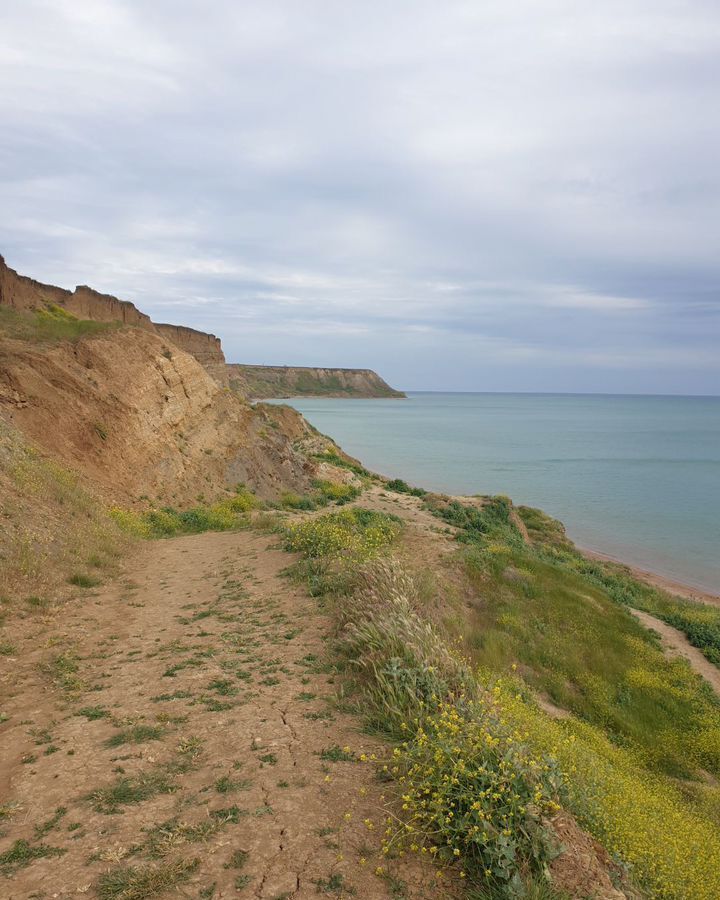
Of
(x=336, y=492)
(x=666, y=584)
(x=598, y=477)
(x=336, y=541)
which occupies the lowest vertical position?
(x=666, y=584)

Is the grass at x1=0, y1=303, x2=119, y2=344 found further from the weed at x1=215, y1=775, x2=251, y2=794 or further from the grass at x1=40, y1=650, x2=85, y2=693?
the weed at x1=215, y1=775, x2=251, y2=794

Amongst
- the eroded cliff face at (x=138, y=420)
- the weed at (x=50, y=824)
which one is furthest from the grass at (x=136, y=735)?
the eroded cliff face at (x=138, y=420)

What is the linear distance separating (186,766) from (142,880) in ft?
4.02

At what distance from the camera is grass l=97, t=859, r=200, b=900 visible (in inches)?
118

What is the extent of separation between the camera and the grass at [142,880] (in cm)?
301

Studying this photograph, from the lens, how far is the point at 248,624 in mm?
7656

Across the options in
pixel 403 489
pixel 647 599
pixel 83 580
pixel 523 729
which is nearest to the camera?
pixel 523 729

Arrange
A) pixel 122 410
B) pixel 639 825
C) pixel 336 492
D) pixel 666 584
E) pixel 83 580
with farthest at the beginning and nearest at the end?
pixel 336 492 → pixel 666 584 → pixel 122 410 → pixel 83 580 → pixel 639 825

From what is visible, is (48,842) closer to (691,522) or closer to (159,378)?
(159,378)

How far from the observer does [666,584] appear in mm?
23453

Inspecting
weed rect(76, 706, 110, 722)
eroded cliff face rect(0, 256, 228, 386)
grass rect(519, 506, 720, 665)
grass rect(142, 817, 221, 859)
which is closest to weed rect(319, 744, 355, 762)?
grass rect(142, 817, 221, 859)

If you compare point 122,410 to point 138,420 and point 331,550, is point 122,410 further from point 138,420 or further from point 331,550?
point 331,550

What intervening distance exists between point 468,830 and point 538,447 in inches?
2928

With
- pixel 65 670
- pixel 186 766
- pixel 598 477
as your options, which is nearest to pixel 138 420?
pixel 65 670
